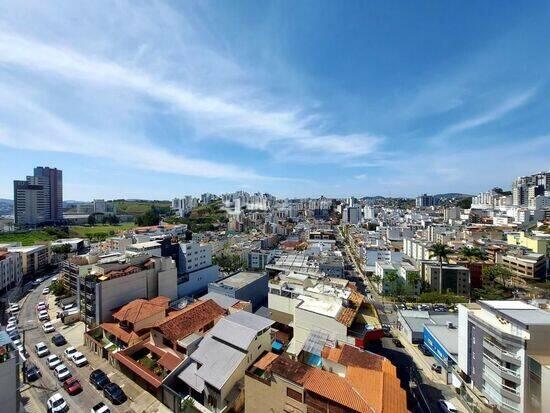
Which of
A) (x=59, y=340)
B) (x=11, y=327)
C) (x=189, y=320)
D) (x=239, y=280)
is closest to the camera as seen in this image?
(x=189, y=320)

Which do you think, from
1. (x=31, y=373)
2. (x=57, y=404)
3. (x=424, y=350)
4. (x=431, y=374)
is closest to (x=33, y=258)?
(x=31, y=373)

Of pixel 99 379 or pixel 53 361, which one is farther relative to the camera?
pixel 53 361

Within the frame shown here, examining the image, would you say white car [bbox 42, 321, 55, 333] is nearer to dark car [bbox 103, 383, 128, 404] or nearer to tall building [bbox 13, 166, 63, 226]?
dark car [bbox 103, 383, 128, 404]

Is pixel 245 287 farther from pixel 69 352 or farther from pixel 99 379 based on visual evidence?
pixel 69 352

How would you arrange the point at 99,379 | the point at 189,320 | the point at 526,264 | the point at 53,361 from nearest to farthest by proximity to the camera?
1. the point at 99,379
2. the point at 53,361
3. the point at 189,320
4. the point at 526,264

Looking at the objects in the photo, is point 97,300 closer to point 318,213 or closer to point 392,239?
point 392,239

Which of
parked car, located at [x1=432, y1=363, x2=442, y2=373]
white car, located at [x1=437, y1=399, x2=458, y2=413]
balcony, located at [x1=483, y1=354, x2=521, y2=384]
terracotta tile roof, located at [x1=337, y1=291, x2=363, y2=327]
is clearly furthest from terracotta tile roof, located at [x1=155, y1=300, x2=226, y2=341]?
balcony, located at [x1=483, y1=354, x2=521, y2=384]

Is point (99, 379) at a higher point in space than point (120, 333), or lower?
lower
